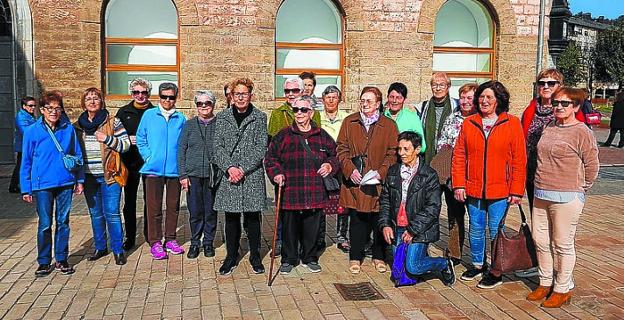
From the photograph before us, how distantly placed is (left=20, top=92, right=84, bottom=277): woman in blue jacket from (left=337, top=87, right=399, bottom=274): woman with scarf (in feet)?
8.83

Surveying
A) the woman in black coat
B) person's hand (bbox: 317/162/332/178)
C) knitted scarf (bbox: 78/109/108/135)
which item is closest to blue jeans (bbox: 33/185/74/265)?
knitted scarf (bbox: 78/109/108/135)

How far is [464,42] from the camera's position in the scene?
15672mm

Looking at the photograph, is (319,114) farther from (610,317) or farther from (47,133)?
(610,317)

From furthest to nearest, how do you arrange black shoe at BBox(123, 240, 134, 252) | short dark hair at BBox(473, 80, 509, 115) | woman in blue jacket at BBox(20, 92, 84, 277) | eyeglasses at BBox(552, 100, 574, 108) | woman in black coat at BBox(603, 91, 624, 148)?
woman in black coat at BBox(603, 91, 624, 148) → black shoe at BBox(123, 240, 134, 252) → woman in blue jacket at BBox(20, 92, 84, 277) → short dark hair at BBox(473, 80, 509, 115) → eyeglasses at BBox(552, 100, 574, 108)

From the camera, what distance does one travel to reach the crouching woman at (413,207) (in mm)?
5848

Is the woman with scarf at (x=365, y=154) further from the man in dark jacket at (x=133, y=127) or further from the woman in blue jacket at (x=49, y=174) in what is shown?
the woman in blue jacket at (x=49, y=174)

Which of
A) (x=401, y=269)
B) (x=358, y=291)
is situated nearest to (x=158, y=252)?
(x=358, y=291)

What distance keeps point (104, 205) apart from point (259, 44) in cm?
777

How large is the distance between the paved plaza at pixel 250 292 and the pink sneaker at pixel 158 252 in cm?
10

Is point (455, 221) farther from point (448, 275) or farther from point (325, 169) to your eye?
point (325, 169)

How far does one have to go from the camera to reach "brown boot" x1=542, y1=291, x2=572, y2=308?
17.5 ft

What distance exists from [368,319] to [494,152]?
189 centimetres

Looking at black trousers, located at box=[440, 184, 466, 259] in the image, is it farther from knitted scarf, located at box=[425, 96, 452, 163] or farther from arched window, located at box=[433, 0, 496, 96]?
arched window, located at box=[433, 0, 496, 96]

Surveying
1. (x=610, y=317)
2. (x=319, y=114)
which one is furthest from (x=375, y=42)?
(x=610, y=317)
